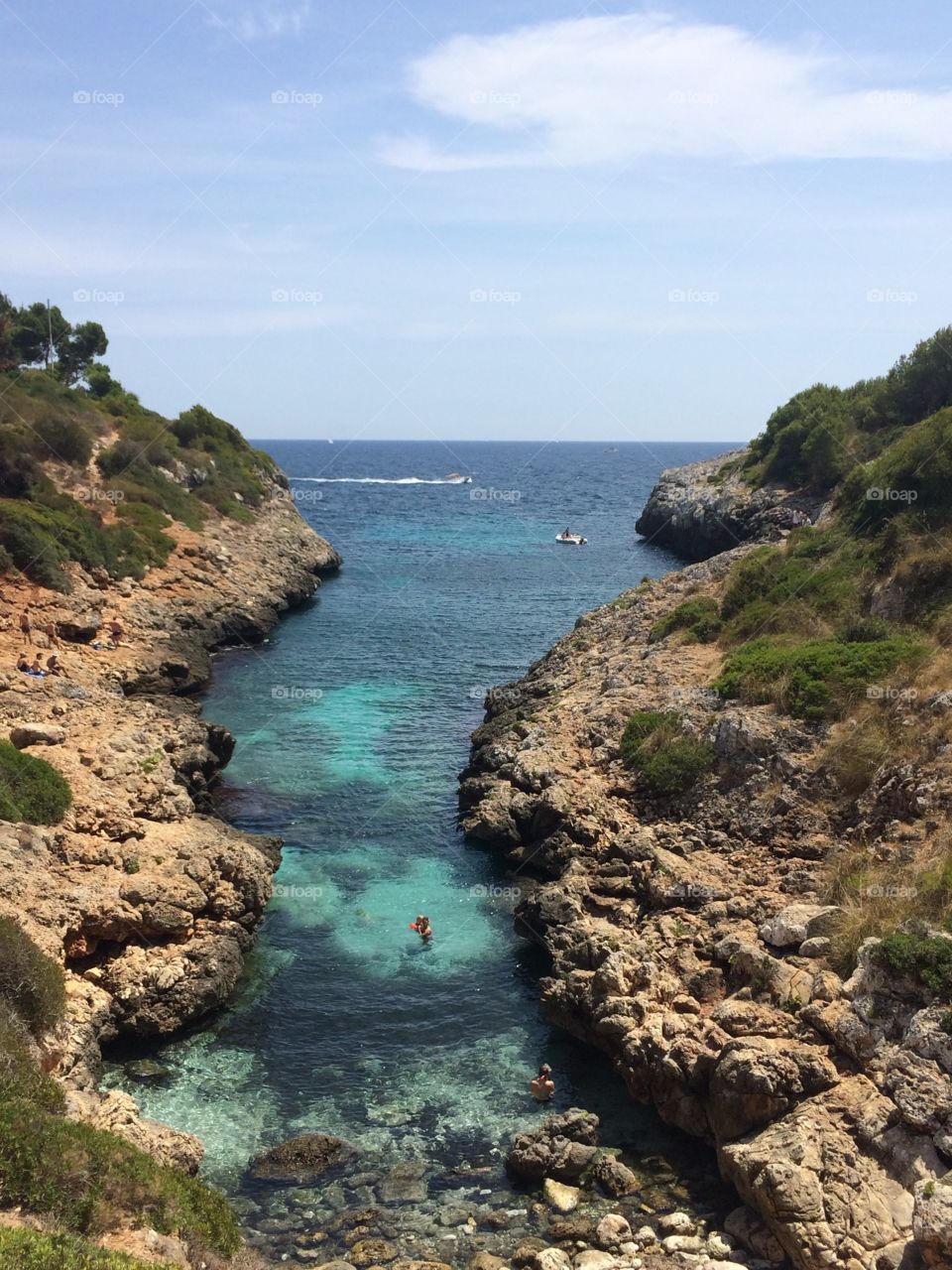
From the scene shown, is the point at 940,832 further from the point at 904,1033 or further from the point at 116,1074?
the point at 116,1074

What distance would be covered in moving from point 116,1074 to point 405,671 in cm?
3332

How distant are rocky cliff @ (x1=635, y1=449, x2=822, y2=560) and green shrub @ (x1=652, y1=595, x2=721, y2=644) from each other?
1515cm

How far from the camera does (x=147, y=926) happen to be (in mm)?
25344

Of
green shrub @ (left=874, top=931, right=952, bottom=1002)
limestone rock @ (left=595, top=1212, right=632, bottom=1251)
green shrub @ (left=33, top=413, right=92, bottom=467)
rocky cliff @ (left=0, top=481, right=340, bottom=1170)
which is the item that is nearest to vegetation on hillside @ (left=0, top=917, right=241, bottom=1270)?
rocky cliff @ (left=0, top=481, right=340, bottom=1170)

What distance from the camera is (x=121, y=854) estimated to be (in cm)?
2722

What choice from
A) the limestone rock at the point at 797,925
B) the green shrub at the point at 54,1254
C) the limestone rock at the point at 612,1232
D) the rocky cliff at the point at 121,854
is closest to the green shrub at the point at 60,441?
the rocky cliff at the point at 121,854

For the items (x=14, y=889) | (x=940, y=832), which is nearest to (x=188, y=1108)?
(x=14, y=889)

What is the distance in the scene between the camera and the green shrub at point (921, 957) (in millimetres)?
19359

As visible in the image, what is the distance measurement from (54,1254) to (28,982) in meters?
8.97

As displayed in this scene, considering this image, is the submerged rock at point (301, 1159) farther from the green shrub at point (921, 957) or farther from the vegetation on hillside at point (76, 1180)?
the green shrub at point (921, 957)

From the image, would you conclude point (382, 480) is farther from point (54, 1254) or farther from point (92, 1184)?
point (54, 1254)

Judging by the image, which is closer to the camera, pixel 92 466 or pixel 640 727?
pixel 640 727

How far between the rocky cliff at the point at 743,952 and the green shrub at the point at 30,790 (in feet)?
43.4

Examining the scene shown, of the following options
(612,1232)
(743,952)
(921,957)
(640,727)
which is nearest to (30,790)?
(612,1232)
